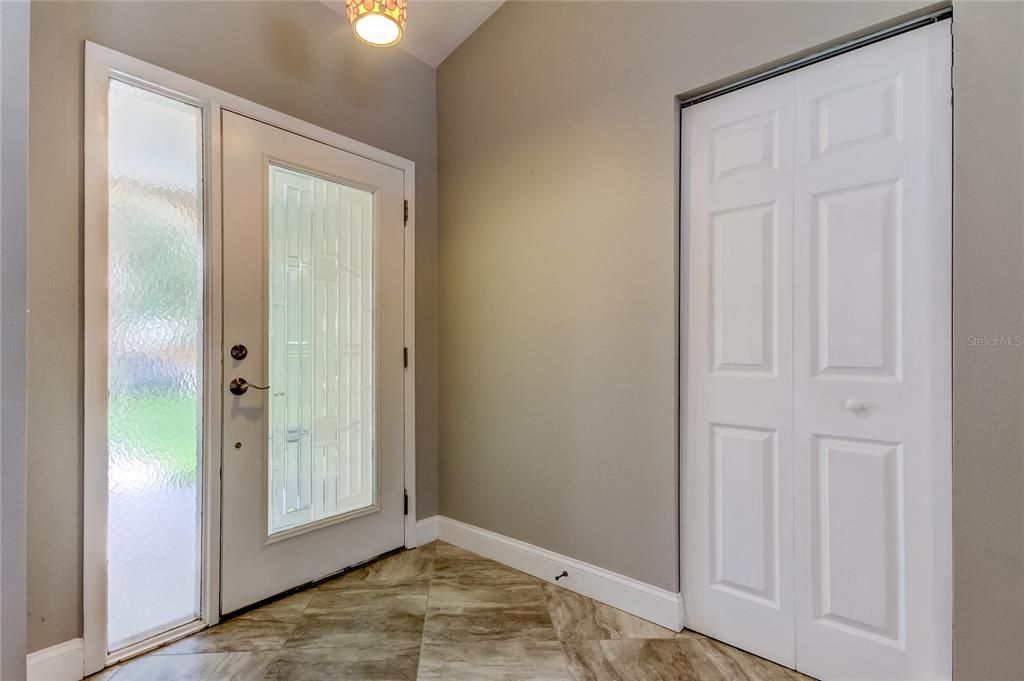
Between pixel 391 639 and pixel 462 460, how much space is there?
98 cm

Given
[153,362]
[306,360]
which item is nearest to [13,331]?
[153,362]

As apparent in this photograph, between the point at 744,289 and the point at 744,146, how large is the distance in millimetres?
525

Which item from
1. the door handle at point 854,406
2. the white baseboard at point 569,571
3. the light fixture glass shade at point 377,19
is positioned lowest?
the white baseboard at point 569,571

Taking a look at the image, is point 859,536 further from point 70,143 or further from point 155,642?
point 70,143

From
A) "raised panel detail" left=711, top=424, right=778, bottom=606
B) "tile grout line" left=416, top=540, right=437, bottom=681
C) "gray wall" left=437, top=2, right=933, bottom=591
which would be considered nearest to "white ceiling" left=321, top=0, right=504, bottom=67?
"gray wall" left=437, top=2, right=933, bottom=591

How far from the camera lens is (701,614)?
1.82 metres

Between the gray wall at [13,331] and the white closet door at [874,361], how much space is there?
2.02m

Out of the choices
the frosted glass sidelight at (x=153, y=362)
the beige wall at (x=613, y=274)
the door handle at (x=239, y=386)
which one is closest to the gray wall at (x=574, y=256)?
the beige wall at (x=613, y=274)

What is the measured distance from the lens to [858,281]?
1511 millimetres

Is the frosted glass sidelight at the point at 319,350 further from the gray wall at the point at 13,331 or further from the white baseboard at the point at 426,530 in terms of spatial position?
the gray wall at the point at 13,331

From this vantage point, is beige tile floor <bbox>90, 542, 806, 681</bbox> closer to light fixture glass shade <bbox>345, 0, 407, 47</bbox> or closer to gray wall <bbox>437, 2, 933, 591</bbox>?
gray wall <bbox>437, 2, 933, 591</bbox>

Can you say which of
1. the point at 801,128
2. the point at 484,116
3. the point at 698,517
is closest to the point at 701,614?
the point at 698,517

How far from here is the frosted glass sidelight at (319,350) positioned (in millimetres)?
2092

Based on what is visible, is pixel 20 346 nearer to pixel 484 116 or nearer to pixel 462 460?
pixel 462 460
